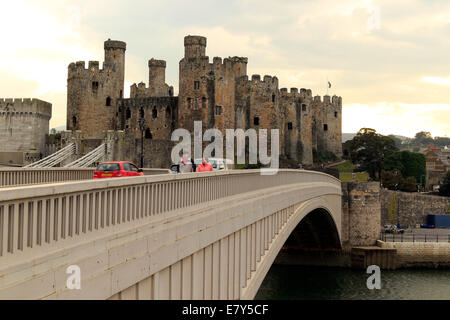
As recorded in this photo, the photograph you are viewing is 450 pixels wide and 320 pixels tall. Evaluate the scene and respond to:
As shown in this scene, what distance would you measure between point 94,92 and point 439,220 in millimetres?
38060

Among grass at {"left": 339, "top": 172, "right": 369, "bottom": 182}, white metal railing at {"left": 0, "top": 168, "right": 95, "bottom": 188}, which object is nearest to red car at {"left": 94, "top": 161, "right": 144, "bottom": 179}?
white metal railing at {"left": 0, "top": 168, "right": 95, "bottom": 188}

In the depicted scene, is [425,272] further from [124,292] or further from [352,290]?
[124,292]

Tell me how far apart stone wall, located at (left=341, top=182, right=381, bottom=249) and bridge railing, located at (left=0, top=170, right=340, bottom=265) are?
40.3 m

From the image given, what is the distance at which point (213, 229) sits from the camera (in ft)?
38.1

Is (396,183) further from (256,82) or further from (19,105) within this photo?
(19,105)

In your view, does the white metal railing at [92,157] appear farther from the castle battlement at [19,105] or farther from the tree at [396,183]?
the tree at [396,183]

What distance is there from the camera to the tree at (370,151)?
3253 inches

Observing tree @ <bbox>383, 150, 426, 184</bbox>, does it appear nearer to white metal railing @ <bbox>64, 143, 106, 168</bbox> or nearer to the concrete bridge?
white metal railing @ <bbox>64, 143, 106, 168</bbox>

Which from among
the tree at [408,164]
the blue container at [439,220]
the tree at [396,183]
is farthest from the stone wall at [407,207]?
the tree at [408,164]

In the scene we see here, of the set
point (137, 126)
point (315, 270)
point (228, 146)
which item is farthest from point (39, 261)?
point (137, 126)

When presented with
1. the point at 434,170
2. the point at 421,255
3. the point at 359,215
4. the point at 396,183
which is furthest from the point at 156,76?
the point at 434,170

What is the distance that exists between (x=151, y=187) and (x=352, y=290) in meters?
33.5

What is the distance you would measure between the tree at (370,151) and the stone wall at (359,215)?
2994 centimetres

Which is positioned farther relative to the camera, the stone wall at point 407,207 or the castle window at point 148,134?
the castle window at point 148,134
